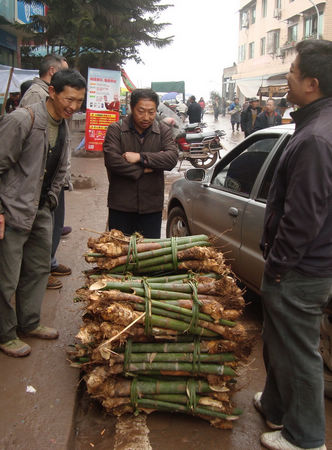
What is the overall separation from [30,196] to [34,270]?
609 mm

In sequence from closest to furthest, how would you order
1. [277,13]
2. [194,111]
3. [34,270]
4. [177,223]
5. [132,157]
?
[34,270], [132,157], [177,223], [194,111], [277,13]

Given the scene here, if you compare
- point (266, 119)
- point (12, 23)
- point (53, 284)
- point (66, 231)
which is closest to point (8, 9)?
point (12, 23)

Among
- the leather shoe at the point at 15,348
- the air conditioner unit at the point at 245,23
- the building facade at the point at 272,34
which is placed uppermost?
the air conditioner unit at the point at 245,23

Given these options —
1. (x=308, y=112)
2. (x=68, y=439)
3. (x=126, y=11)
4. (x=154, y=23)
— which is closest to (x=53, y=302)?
(x=68, y=439)

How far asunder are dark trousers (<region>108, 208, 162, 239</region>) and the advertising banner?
9.30m

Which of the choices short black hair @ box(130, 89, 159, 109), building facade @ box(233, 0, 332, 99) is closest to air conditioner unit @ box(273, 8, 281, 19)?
building facade @ box(233, 0, 332, 99)

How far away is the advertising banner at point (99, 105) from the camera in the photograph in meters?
12.8

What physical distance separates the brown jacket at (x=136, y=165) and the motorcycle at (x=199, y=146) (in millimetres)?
9869

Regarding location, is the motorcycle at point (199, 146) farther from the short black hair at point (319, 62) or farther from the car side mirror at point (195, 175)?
the short black hair at point (319, 62)

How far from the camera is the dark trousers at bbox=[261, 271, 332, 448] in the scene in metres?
2.17

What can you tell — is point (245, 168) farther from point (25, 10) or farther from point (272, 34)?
point (272, 34)

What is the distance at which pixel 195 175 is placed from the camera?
466 cm

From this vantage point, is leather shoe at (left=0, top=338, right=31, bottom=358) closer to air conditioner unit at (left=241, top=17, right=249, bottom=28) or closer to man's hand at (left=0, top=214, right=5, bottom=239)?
man's hand at (left=0, top=214, right=5, bottom=239)

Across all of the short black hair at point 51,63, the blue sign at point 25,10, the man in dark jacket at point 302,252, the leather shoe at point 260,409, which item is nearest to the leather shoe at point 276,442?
the man in dark jacket at point 302,252
